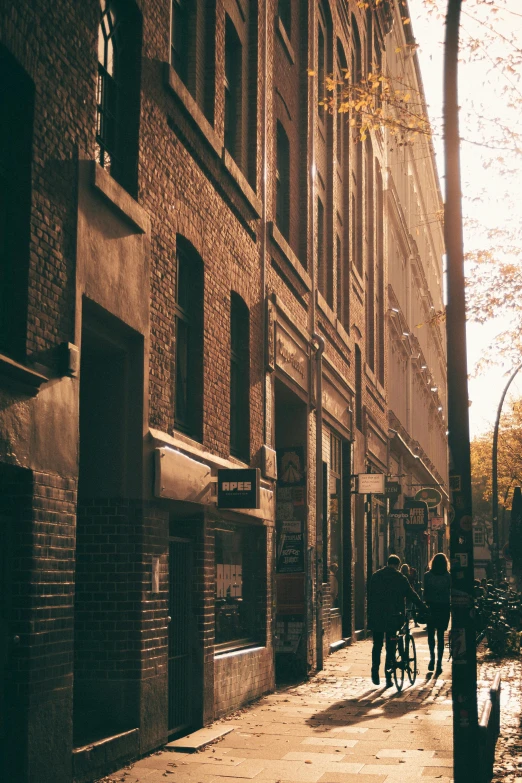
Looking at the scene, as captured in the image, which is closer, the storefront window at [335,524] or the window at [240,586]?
the window at [240,586]

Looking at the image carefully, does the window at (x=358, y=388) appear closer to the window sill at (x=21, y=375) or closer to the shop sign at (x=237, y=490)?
the shop sign at (x=237, y=490)

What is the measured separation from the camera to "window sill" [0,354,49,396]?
23.6 ft

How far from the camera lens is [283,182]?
60.9 feet

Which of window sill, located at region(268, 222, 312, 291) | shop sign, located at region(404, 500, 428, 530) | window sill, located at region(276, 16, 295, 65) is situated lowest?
shop sign, located at region(404, 500, 428, 530)

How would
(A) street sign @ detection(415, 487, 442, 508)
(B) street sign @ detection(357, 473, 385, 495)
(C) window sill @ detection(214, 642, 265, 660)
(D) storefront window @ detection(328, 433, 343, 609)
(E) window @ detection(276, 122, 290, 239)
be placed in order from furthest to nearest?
(A) street sign @ detection(415, 487, 442, 508) < (B) street sign @ detection(357, 473, 385, 495) < (D) storefront window @ detection(328, 433, 343, 609) < (E) window @ detection(276, 122, 290, 239) < (C) window sill @ detection(214, 642, 265, 660)

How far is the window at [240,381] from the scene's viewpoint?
1469cm

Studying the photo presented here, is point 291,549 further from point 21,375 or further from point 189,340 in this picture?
point 21,375

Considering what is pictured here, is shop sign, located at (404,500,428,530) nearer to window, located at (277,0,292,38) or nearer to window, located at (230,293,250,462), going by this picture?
window, located at (277,0,292,38)

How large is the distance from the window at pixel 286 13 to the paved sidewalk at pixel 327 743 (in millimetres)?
10723

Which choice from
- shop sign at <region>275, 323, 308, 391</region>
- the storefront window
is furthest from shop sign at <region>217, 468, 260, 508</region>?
the storefront window

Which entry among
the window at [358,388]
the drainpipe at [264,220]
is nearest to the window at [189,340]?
the drainpipe at [264,220]

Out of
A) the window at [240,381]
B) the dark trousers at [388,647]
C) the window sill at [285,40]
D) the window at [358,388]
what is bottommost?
the dark trousers at [388,647]

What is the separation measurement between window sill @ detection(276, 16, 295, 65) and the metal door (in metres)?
9.19

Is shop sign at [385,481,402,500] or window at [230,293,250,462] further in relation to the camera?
shop sign at [385,481,402,500]
